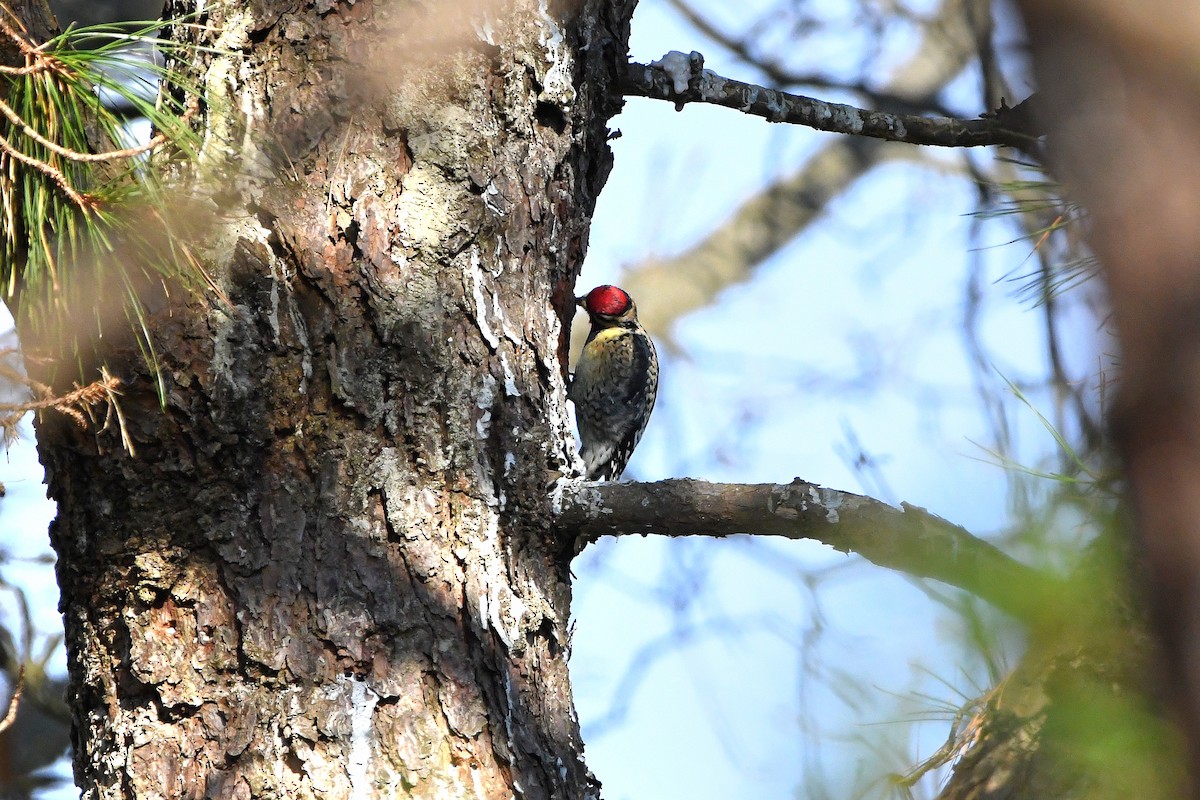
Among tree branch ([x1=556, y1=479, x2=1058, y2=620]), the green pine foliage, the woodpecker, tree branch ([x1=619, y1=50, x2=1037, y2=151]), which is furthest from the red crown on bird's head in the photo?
the green pine foliage

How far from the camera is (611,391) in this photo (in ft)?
16.9

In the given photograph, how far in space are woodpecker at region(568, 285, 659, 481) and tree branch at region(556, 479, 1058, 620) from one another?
2879 millimetres

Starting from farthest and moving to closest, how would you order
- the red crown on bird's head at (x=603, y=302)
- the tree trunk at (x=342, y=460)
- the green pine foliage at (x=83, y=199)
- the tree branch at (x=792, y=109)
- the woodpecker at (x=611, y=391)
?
the red crown on bird's head at (x=603, y=302) < the woodpecker at (x=611, y=391) < the tree branch at (x=792, y=109) < the tree trunk at (x=342, y=460) < the green pine foliage at (x=83, y=199)

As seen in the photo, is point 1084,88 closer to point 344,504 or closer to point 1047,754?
point 344,504

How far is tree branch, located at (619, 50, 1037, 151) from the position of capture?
8.45 ft

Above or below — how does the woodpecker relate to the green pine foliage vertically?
above

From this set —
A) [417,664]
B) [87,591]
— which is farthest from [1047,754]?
[87,591]

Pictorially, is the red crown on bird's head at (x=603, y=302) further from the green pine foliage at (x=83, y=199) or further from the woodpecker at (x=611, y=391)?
the green pine foliage at (x=83, y=199)

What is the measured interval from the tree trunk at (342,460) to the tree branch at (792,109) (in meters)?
0.35

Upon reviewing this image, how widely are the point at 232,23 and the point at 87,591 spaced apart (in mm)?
1069

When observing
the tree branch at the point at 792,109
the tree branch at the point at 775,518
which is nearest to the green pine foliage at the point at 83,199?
the tree branch at the point at 775,518

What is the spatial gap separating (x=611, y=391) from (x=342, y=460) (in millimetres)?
3167

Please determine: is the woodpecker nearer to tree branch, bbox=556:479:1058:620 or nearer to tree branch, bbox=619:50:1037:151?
tree branch, bbox=619:50:1037:151

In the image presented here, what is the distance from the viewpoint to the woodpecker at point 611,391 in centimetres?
512
